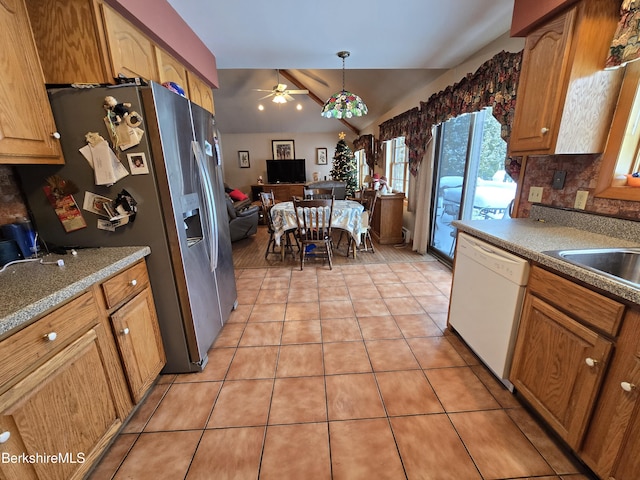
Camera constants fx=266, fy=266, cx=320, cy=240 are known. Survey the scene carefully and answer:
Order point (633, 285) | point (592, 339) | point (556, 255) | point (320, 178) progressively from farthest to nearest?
point (320, 178)
point (556, 255)
point (592, 339)
point (633, 285)

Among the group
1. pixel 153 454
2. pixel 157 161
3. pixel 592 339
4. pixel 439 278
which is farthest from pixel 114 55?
pixel 439 278

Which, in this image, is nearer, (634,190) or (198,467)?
(198,467)

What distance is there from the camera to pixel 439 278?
301cm

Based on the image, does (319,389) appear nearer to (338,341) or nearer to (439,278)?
(338,341)

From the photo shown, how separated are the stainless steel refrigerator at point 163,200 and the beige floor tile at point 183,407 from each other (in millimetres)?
150

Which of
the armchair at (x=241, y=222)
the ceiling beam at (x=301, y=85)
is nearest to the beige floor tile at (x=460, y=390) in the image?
the armchair at (x=241, y=222)

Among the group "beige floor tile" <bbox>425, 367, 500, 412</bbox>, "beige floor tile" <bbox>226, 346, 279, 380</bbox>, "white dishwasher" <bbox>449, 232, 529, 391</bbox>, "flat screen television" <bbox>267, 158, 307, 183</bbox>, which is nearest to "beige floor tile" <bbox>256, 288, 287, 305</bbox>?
"beige floor tile" <bbox>226, 346, 279, 380</bbox>

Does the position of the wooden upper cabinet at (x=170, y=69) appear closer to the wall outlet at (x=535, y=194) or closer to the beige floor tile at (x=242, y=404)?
the beige floor tile at (x=242, y=404)

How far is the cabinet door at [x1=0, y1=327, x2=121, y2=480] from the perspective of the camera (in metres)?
0.82

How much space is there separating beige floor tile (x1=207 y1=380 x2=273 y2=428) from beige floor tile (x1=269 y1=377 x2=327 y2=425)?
49 millimetres

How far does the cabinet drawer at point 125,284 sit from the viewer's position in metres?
1.20

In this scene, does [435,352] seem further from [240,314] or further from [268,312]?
[240,314]

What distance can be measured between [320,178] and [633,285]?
8.32 m

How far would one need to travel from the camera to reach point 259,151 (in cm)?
851
